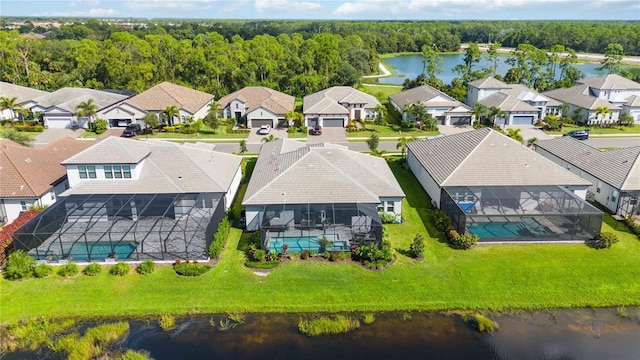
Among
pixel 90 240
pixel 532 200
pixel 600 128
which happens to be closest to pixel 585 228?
pixel 532 200

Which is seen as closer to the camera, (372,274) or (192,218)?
(372,274)

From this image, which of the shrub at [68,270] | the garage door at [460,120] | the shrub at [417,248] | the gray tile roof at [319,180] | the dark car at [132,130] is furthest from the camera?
the garage door at [460,120]

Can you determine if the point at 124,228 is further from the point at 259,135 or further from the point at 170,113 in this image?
the point at 170,113

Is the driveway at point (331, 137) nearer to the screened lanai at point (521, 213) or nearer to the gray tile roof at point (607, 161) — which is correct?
the gray tile roof at point (607, 161)

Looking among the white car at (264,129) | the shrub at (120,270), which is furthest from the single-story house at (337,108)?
the shrub at (120,270)

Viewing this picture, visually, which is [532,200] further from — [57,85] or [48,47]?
[48,47]

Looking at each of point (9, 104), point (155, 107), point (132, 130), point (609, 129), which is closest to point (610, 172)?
point (609, 129)
